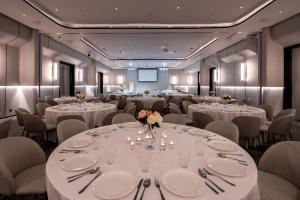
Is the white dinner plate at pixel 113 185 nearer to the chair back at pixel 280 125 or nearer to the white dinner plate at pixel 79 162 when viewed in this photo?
the white dinner plate at pixel 79 162

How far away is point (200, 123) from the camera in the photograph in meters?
4.21

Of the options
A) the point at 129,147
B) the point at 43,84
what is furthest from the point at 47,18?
the point at 129,147

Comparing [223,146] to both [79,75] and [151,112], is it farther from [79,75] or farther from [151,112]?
[79,75]

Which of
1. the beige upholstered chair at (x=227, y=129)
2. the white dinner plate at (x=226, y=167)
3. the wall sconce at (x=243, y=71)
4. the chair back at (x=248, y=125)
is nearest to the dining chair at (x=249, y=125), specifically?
the chair back at (x=248, y=125)

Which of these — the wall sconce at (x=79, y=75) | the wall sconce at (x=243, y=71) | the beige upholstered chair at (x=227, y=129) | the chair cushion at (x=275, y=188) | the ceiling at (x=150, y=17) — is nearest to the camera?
the chair cushion at (x=275, y=188)

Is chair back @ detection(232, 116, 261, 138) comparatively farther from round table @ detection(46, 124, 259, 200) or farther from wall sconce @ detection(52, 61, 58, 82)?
wall sconce @ detection(52, 61, 58, 82)

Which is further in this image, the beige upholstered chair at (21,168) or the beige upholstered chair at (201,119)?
the beige upholstered chair at (201,119)

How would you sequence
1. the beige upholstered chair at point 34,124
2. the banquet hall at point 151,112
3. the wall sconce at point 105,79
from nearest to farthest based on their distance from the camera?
the banquet hall at point 151,112 → the beige upholstered chair at point 34,124 → the wall sconce at point 105,79

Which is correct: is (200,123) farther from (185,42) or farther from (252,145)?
(185,42)

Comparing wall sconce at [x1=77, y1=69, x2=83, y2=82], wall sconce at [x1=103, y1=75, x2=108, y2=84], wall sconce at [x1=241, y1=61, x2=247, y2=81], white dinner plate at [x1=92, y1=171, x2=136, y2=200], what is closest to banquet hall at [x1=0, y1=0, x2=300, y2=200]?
white dinner plate at [x1=92, y1=171, x2=136, y2=200]

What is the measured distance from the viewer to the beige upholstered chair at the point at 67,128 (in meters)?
2.67

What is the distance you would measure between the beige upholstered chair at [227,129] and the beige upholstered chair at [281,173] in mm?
538

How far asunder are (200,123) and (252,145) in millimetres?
1496

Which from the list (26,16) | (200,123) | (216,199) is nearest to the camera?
(216,199)
